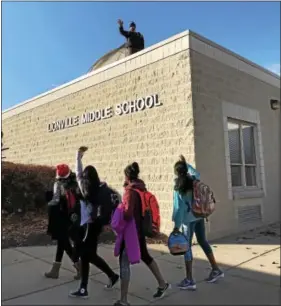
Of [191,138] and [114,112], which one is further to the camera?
[114,112]

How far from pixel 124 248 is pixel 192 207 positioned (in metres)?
1.07

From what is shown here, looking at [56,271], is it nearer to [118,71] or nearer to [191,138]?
[191,138]

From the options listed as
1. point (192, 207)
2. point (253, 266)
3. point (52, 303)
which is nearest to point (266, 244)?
point (253, 266)

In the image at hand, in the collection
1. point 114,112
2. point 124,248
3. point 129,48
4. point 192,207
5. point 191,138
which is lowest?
point 124,248

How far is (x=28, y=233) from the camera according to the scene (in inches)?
306

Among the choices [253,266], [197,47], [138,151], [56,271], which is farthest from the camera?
[138,151]

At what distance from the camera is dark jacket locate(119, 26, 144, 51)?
10.2 m

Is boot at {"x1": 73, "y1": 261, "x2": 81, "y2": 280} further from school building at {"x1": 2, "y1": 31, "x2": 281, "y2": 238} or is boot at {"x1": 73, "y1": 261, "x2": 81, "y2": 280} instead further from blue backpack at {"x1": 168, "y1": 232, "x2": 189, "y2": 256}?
school building at {"x1": 2, "y1": 31, "x2": 281, "y2": 238}

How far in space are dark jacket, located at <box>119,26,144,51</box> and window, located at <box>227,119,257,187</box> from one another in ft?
11.4

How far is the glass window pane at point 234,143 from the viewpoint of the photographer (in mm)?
8898

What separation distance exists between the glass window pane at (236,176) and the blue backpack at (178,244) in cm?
463

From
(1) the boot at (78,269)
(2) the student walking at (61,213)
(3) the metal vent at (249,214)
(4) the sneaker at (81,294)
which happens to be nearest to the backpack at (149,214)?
(4) the sneaker at (81,294)

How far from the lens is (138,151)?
8719 mm

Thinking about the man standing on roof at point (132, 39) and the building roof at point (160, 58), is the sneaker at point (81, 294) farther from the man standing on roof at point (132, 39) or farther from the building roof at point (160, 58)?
the man standing on roof at point (132, 39)
